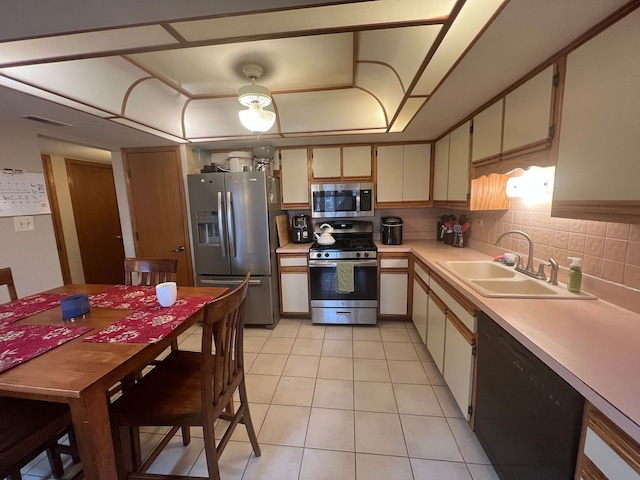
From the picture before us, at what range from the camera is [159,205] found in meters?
3.07

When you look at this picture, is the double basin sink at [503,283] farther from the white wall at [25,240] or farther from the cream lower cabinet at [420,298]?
the white wall at [25,240]

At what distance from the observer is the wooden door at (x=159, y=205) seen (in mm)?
2998

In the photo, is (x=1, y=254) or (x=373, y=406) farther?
(x=1, y=254)

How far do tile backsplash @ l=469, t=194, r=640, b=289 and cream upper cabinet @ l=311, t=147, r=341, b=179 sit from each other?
168 centimetres

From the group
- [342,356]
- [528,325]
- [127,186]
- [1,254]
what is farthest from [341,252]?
Result: [1,254]

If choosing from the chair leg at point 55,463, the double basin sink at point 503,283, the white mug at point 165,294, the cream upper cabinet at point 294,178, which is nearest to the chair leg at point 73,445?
the chair leg at point 55,463

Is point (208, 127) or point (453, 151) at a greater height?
point (208, 127)

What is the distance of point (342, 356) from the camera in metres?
2.38

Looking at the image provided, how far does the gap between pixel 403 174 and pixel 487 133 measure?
1241 millimetres

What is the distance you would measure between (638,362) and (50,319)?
2.42 meters

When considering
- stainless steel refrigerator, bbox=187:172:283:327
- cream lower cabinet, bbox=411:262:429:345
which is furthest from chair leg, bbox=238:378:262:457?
cream lower cabinet, bbox=411:262:429:345

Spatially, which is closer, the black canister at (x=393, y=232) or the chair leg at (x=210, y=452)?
the chair leg at (x=210, y=452)

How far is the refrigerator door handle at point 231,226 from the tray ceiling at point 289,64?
0.69 meters

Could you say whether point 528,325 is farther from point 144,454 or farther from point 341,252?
point 144,454
